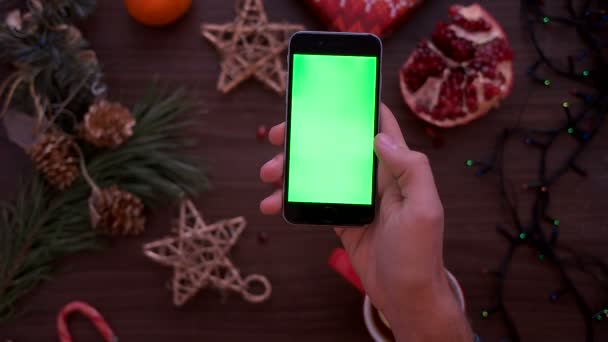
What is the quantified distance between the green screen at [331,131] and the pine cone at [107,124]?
0.22m

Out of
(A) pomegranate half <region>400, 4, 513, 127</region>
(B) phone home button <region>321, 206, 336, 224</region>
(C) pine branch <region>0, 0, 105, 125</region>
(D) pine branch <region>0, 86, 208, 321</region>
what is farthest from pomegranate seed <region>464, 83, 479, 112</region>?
(C) pine branch <region>0, 0, 105, 125</region>

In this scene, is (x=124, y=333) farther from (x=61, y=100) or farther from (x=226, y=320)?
(x=61, y=100)

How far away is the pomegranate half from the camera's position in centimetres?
67

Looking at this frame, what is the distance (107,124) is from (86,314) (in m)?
0.25

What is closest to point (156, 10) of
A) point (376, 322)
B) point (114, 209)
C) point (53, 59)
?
point (53, 59)

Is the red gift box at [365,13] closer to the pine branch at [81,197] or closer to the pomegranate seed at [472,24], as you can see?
the pomegranate seed at [472,24]

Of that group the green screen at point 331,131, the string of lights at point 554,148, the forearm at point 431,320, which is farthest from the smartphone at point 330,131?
the string of lights at point 554,148

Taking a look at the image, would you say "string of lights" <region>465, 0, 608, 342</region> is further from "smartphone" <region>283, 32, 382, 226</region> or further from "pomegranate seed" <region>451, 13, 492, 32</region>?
"smartphone" <region>283, 32, 382, 226</region>

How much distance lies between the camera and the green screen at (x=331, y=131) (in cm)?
58

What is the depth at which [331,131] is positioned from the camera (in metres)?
0.59

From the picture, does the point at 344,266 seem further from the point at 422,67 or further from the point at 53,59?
the point at 53,59

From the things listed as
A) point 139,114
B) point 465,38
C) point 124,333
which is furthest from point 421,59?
point 124,333

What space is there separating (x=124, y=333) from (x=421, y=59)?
1.68 ft

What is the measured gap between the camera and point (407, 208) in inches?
21.3
